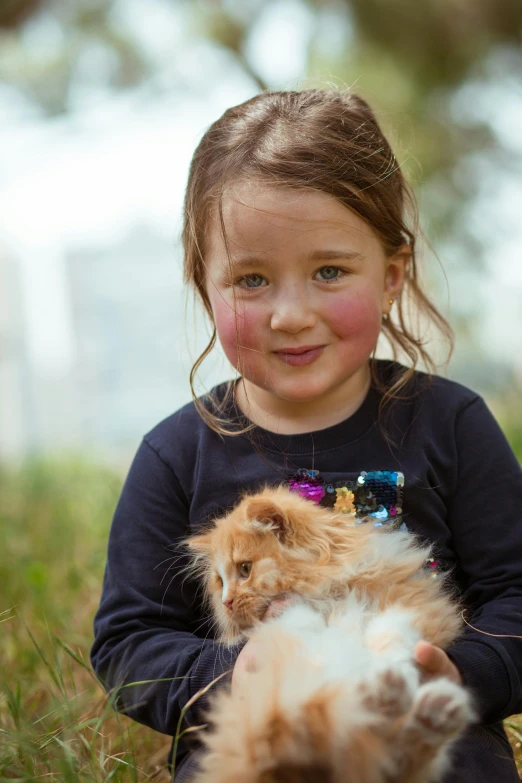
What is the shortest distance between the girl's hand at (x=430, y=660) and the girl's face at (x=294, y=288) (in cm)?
63

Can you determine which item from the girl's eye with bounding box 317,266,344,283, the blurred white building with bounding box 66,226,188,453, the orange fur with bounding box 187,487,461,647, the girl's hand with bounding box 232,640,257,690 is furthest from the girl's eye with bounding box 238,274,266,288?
the blurred white building with bounding box 66,226,188,453

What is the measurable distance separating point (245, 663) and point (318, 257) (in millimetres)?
817

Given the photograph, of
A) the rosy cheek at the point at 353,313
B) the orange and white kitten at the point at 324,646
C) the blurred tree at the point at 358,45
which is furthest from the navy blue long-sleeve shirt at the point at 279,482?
the blurred tree at the point at 358,45

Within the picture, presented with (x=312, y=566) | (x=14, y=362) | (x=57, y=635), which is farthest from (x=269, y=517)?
(x=14, y=362)

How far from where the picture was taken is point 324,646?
3.88 ft

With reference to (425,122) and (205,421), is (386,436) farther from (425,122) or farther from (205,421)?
(425,122)

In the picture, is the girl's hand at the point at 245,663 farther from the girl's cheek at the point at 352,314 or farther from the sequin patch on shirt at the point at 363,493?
the girl's cheek at the point at 352,314

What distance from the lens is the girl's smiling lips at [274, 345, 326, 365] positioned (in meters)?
1.62

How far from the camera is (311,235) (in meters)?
1.55

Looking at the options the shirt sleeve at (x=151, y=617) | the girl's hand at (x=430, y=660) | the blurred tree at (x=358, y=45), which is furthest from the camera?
the blurred tree at (x=358, y=45)

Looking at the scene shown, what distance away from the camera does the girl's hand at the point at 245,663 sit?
4.11ft

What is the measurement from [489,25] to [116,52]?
2.28 m

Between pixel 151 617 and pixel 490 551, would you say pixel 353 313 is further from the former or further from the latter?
pixel 151 617

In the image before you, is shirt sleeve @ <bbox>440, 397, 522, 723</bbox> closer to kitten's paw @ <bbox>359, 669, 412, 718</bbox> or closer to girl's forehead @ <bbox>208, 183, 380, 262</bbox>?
kitten's paw @ <bbox>359, 669, 412, 718</bbox>
